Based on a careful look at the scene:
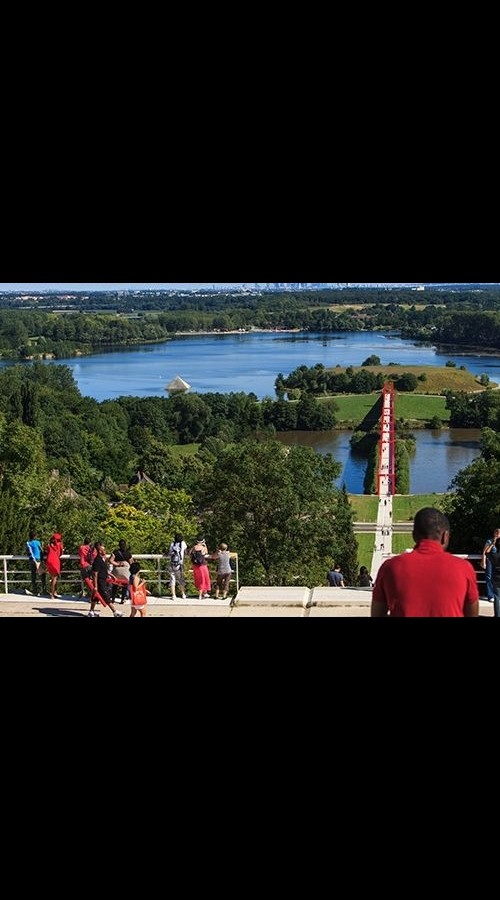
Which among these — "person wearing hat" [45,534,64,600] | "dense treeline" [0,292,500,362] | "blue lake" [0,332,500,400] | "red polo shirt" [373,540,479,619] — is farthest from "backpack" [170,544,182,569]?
"red polo shirt" [373,540,479,619]

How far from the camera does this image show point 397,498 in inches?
499

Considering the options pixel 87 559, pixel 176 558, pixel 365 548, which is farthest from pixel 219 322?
pixel 87 559

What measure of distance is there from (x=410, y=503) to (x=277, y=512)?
10.3 ft

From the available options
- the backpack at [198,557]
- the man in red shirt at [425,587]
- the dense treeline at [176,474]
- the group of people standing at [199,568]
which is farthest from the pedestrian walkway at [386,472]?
the man in red shirt at [425,587]

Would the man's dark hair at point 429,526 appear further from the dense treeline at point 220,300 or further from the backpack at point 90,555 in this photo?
the dense treeline at point 220,300

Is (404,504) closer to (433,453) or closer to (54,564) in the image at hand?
(433,453)

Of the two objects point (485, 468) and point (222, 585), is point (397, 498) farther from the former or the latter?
point (222, 585)

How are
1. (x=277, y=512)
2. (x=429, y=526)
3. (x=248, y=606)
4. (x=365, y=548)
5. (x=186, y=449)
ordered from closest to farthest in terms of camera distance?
1. (x=429, y=526)
2. (x=248, y=606)
3. (x=186, y=449)
4. (x=365, y=548)
5. (x=277, y=512)

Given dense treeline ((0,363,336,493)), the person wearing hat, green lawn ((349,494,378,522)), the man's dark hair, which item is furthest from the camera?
green lawn ((349,494,378,522))

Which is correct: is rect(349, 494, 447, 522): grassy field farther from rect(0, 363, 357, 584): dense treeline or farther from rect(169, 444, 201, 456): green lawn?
rect(169, 444, 201, 456): green lawn

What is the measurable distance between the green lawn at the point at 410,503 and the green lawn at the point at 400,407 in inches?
37.9

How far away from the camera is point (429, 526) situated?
12.9 ft

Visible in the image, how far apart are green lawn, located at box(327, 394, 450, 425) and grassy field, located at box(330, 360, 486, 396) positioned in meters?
0.12

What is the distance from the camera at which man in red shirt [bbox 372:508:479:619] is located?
3756mm
